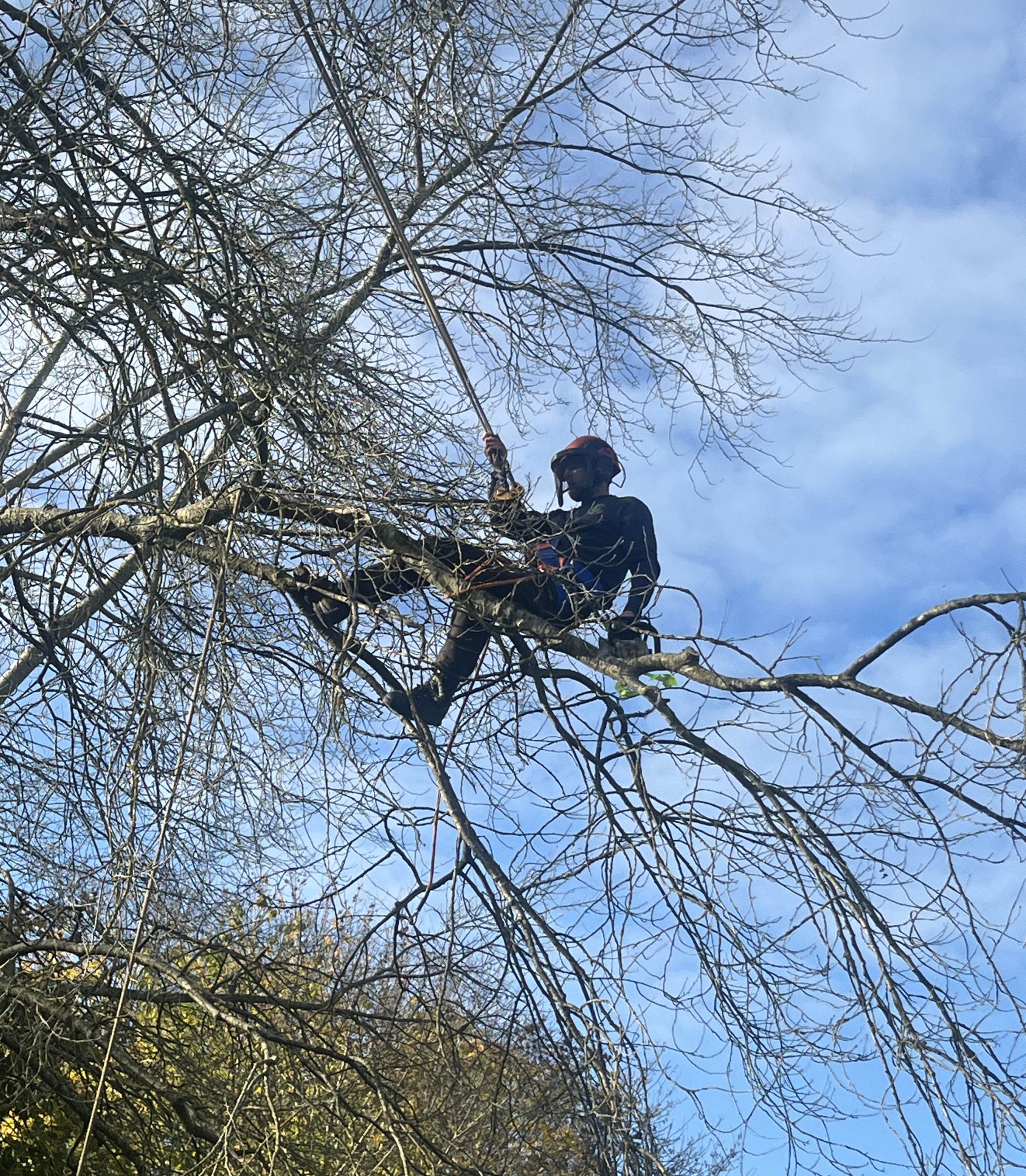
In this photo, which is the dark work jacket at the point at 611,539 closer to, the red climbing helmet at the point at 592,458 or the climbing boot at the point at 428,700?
the red climbing helmet at the point at 592,458

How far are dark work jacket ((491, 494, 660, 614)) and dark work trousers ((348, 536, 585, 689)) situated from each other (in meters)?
0.15

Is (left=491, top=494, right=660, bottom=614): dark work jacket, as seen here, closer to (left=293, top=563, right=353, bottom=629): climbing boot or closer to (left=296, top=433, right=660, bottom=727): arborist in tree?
(left=296, top=433, right=660, bottom=727): arborist in tree

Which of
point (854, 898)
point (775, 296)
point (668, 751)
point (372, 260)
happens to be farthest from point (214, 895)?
point (775, 296)

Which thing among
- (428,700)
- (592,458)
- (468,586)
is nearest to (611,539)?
(592,458)

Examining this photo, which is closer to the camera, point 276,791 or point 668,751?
point 668,751

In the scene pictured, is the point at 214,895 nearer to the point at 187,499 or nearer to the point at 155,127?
the point at 187,499

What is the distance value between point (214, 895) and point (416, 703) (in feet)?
5.07

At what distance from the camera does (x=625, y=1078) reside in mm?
4289

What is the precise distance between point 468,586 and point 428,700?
0.98 metres

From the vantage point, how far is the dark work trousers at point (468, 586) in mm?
4703

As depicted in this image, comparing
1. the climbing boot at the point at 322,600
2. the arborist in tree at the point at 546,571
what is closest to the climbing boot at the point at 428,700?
the arborist in tree at the point at 546,571

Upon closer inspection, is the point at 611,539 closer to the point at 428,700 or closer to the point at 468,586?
the point at 468,586

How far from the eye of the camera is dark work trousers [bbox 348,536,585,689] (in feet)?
15.4

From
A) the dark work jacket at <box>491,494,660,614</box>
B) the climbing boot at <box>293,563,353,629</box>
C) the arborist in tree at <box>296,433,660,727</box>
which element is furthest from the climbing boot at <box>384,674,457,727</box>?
the dark work jacket at <box>491,494,660,614</box>
